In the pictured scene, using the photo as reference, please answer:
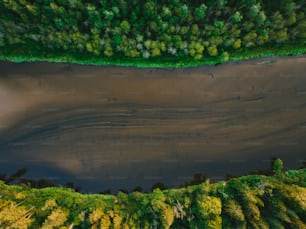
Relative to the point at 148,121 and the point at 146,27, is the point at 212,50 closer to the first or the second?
Result: the point at 146,27

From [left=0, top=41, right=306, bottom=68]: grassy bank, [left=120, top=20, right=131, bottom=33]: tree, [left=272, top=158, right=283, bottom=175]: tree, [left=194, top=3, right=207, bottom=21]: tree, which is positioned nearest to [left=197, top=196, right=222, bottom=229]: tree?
[left=272, top=158, right=283, bottom=175]: tree

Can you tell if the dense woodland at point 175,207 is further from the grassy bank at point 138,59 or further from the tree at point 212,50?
the tree at point 212,50

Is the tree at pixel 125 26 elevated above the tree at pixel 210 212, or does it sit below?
above

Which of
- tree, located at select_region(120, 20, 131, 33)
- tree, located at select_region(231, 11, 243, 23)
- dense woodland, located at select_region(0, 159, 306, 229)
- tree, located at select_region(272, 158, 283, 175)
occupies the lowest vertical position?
dense woodland, located at select_region(0, 159, 306, 229)

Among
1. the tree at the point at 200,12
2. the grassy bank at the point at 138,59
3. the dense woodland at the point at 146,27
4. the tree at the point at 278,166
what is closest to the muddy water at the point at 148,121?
the grassy bank at the point at 138,59

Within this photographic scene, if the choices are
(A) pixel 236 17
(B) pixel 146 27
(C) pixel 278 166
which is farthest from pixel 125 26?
(C) pixel 278 166

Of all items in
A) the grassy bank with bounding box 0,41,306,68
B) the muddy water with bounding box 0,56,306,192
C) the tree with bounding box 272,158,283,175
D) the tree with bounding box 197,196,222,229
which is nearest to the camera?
the tree with bounding box 197,196,222,229

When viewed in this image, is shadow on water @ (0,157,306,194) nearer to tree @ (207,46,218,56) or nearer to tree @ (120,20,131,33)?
tree @ (207,46,218,56)

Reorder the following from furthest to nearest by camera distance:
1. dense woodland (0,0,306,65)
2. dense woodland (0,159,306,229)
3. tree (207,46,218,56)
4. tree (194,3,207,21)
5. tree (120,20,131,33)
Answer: tree (207,46,218,56), tree (120,20,131,33), dense woodland (0,0,306,65), tree (194,3,207,21), dense woodland (0,159,306,229)
